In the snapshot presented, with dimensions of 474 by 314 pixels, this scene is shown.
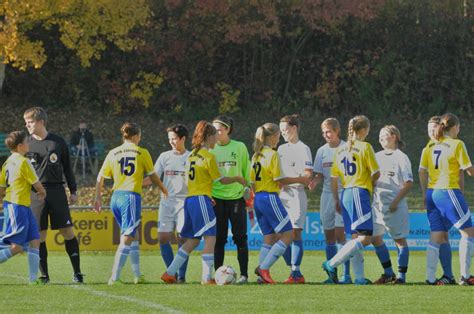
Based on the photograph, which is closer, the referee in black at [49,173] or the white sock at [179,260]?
the white sock at [179,260]

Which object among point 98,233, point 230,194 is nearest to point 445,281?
point 230,194

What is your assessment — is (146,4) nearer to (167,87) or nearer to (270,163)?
(167,87)

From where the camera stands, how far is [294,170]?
16469 millimetres

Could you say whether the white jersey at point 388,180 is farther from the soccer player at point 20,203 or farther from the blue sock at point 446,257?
the soccer player at point 20,203

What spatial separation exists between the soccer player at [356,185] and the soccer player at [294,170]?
1027 millimetres

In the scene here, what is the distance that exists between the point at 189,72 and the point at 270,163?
23343mm

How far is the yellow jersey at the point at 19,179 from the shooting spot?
1484cm

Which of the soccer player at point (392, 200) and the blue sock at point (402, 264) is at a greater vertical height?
the soccer player at point (392, 200)

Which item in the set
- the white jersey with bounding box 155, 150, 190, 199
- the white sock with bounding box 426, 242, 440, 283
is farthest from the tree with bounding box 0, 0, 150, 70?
the white sock with bounding box 426, 242, 440, 283

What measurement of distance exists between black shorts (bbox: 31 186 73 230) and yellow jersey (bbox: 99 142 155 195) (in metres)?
0.73

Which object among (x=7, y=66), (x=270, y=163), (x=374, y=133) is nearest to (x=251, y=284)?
(x=270, y=163)

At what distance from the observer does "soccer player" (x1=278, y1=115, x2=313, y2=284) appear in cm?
1620

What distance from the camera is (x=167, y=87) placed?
1521 inches

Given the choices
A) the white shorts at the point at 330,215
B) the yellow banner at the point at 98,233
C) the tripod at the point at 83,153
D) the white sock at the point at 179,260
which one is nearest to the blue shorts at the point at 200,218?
the white sock at the point at 179,260
